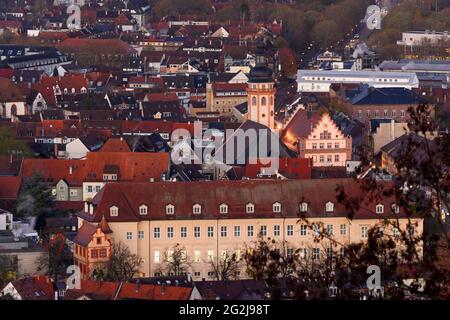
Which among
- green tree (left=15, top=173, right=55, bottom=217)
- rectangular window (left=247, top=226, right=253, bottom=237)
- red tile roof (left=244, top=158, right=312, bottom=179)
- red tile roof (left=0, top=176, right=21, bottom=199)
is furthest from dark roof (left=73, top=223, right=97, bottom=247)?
red tile roof (left=244, top=158, right=312, bottom=179)

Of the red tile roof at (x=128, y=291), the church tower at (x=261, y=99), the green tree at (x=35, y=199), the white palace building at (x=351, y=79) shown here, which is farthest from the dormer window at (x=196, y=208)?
the white palace building at (x=351, y=79)

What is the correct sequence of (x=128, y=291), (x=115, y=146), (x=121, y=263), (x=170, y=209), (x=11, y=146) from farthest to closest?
(x=11, y=146)
(x=115, y=146)
(x=170, y=209)
(x=121, y=263)
(x=128, y=291)

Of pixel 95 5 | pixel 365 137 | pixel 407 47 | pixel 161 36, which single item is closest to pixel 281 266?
pixel 365 137

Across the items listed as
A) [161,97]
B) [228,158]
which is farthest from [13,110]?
[228,158]

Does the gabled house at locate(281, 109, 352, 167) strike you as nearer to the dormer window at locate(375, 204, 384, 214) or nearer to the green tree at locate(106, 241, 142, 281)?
the dormer window at locate(375, 204, 384, 214)

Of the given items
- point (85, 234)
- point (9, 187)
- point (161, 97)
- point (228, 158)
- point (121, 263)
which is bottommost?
point (121, 263)

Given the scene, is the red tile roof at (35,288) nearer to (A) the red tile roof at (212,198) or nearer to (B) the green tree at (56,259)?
(B) the green tree at (56,259)

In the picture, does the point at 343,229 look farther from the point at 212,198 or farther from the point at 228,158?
the point at 228,158

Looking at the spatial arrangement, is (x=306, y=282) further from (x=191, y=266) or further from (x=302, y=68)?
(x=302, y=68)
